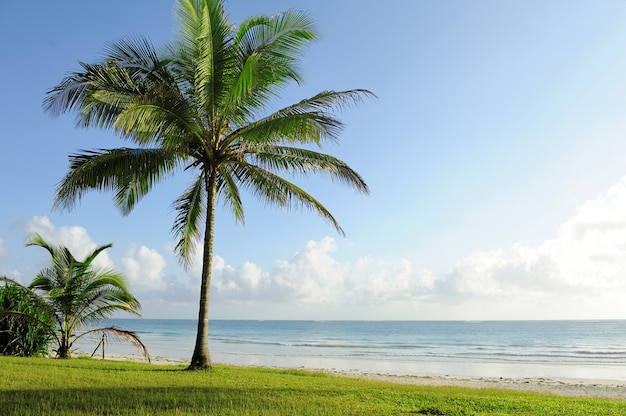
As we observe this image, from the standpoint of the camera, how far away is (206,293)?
1189 cm

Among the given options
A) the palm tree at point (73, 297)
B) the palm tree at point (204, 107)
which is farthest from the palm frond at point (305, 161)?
the palm tree at point (73, 297)

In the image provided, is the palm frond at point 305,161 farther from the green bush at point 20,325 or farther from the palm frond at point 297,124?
the green bush at point 20,325

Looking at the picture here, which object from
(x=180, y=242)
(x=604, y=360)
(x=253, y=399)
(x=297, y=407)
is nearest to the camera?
(x=297, y=407)

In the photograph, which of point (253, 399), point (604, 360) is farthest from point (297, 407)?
point (604, 360)

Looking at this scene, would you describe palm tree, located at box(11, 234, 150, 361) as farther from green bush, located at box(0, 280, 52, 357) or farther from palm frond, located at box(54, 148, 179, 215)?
palm frond, located at box(54, 148, 179, 215)

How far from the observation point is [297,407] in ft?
23.3

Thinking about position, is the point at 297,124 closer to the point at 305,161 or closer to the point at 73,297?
the point at 305,161

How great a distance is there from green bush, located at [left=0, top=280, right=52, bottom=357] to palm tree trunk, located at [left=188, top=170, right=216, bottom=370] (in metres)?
5.53

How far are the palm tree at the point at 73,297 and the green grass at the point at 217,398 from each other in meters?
3.85

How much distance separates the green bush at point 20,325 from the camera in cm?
1402

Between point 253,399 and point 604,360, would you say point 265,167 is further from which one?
point 604,360

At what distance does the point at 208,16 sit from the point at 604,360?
3027 cm

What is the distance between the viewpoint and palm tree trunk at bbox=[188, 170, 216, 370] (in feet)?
38.3

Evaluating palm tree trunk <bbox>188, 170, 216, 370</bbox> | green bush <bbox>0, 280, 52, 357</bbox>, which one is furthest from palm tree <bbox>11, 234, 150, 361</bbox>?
palm tree trunk <bbox>188, 170, 216, 370</bbox>
